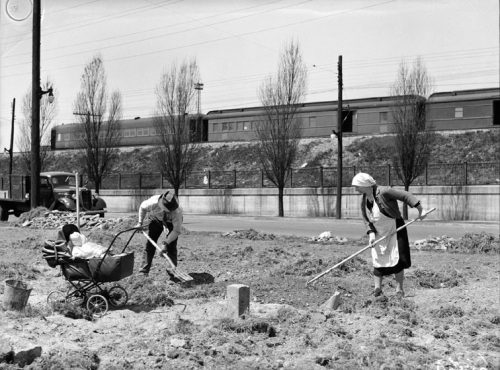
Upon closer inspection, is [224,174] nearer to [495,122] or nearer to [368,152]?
[368,152]

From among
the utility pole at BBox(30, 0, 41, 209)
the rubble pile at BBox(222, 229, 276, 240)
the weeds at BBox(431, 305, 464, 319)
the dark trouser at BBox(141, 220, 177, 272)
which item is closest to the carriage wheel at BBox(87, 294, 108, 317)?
the dark trouser at BBox(141, 220, 177, 272)

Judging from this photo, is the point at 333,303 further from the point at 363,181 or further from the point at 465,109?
the point at 465,109

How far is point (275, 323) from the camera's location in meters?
5.96

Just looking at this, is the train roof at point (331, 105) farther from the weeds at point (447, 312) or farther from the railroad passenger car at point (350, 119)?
the weeds at point (447, 312)

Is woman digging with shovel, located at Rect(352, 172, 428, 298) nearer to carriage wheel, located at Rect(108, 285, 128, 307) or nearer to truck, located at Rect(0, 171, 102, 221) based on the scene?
carriage wheel, located at Rect(108, 285, 128, 307)

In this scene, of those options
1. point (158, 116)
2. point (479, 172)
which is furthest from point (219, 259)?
point (158, 116)

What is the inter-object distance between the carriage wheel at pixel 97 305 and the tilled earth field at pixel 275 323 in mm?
128

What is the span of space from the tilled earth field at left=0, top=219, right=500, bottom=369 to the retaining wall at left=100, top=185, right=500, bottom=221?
20.1 metres

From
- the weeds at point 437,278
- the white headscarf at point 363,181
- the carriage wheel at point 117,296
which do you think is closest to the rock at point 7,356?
the carriage wheel at point 117,296

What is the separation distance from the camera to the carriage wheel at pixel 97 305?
668 centimetres

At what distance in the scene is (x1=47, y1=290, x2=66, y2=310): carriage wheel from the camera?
22.2 ft

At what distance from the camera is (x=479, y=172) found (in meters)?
30.8

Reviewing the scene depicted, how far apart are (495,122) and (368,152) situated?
7736mm

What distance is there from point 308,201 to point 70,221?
1714cm
